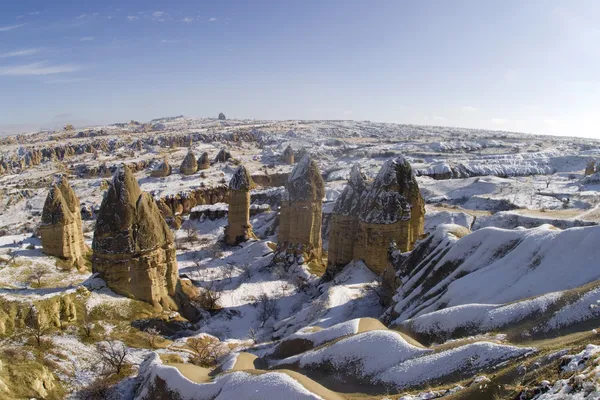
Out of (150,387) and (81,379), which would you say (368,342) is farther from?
(81,379)

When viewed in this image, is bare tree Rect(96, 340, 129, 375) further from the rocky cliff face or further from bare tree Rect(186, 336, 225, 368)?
the rocky cliff face

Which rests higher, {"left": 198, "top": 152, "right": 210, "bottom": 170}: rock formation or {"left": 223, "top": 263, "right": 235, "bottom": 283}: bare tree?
{"left": 198, "top": 152, "right": 210, "bottom": 170}: rock formation

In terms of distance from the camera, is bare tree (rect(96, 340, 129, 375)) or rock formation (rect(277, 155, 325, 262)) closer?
bare tree (rect(96, 340, 129, 375))

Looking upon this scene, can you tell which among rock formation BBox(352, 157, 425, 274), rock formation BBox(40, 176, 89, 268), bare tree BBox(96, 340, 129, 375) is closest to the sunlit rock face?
bare tree BBox(96, 340, 129, 375)

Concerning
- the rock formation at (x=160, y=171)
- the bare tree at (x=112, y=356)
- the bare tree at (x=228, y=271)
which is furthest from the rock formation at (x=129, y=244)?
the rock formation at (x=160, y=171)

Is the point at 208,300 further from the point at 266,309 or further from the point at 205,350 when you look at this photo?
the point at 205,350

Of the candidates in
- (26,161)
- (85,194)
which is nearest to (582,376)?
(85,194)
